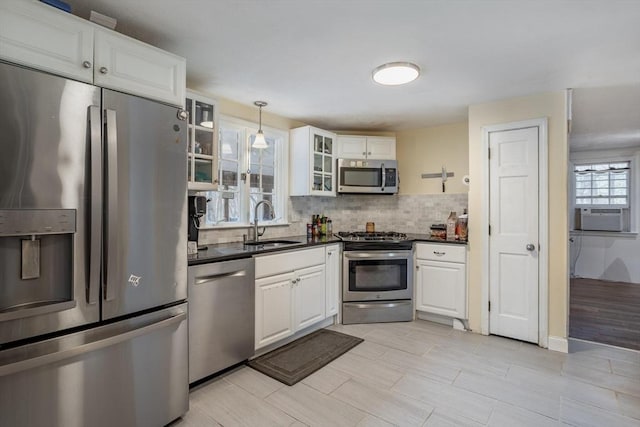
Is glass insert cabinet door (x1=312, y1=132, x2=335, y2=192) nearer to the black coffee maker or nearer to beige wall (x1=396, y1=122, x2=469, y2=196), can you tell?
beige wall (x1=396, y1=122, x2=469, y2=196)

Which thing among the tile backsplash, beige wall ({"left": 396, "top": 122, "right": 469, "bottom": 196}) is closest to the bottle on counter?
the tile backsplash

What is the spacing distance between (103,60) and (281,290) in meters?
1.97

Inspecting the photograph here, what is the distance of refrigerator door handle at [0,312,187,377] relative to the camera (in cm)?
124

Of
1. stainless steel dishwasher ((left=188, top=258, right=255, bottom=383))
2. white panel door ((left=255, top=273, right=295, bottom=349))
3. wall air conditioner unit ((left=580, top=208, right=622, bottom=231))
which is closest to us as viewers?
stainless steel dishwasher ((left=188, top=258, right=255, bottom=383))

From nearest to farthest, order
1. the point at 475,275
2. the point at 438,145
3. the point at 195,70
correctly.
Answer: the point at 195,70 → the point at 475,275 → the point at 438,145

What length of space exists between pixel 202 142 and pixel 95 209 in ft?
3.99

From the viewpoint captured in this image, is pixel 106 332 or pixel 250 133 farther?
pixel 250 133

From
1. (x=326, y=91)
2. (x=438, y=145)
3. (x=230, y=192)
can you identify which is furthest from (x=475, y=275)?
(x=230, y=192)

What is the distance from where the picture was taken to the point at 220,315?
7.34 feet

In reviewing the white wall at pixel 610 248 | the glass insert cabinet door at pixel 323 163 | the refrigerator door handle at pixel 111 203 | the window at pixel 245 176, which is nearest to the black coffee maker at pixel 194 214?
the window at pixel 245 176

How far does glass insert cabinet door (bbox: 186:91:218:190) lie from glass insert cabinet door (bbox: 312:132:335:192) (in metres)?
1.35

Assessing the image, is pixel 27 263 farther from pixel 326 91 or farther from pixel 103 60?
pixel 326 91

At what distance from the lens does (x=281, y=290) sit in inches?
108

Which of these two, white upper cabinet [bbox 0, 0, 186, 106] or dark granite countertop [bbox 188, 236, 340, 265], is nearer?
white upper cabinet [bbox 0, 0, 186, 106]
